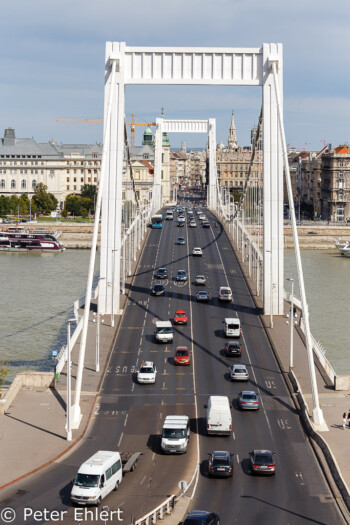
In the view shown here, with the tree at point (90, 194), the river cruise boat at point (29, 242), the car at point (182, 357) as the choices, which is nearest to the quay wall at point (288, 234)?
the river cruise boat at point (29, 242)

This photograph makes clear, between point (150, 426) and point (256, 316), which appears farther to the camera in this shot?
point (256, 316)

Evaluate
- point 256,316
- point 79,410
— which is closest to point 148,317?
point 256,316

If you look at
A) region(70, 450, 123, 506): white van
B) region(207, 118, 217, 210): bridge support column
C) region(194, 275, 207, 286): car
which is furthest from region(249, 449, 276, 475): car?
region(207, 118, 217, 210): bridge support column

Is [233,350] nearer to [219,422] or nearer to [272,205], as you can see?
[219,422]

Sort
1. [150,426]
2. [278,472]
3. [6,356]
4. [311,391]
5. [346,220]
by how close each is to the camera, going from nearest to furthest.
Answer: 1. [278,472]
2. [150,426]
3. [311,391]
4. [6,356]
5. [346,220]

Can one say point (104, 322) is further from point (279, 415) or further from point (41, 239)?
point (41, 239)

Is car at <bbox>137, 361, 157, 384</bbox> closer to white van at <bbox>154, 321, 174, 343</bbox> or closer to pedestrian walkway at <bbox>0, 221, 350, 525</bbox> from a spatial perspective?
pedestrian walkway at <bbox>0, 221, 350, 525</bbox>
